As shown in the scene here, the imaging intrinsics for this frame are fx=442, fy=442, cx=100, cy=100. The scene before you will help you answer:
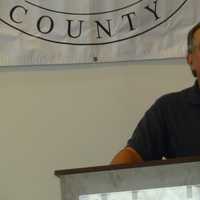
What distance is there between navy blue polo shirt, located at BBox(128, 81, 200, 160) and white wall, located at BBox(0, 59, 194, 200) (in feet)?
0.99

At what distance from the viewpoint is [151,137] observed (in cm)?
135

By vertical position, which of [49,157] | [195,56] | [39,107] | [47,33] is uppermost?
[47,33]

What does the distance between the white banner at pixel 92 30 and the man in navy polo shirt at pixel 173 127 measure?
293 mm

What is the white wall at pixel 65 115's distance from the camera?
5.38 ft

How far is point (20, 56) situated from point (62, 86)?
0.19m

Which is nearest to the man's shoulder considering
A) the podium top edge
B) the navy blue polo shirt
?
the navy blue polo shirt

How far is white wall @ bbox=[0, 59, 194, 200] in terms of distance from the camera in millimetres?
1639

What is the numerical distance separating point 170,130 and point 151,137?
0.07 meters

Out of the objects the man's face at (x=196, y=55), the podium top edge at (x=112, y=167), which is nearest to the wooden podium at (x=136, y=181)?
the podium top edge at (x=112, y=167)

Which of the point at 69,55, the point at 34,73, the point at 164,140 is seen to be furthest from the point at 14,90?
the point at 164,140

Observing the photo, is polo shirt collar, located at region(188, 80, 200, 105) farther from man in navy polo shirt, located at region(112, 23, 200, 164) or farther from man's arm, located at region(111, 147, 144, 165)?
Answer: man's arm, located at region(111, 147, 144, 165)

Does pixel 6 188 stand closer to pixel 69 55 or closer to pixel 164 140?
pixel 69 55

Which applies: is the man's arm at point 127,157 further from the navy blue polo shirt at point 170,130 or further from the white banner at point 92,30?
the white banner at point 92,30

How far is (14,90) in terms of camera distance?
1.63 m
